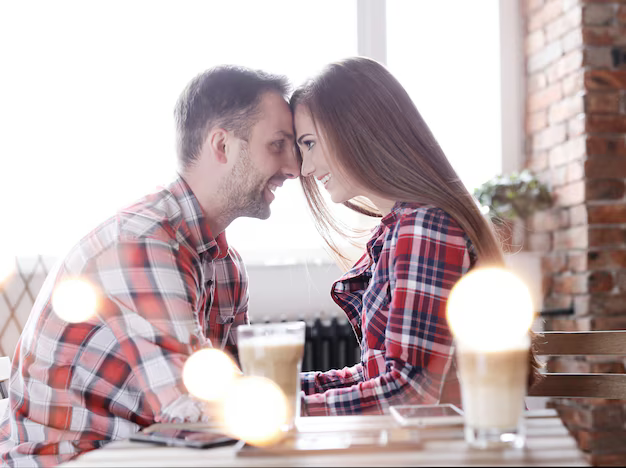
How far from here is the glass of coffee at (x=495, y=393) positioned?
25.2 inches

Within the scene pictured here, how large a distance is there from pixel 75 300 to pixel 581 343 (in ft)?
3.31

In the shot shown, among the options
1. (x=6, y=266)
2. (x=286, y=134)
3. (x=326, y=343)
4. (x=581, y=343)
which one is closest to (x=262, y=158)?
(x=286, y=134)

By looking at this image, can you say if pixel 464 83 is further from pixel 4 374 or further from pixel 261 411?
pixel 261 411

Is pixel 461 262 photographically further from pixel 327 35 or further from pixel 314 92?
pixel 327 35

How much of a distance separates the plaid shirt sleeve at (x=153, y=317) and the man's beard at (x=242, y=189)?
0.31 m

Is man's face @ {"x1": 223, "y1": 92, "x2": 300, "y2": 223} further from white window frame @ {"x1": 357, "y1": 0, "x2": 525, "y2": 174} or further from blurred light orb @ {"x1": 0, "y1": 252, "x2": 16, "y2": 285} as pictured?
white window frame @ {"x1": 357, "y1": 0, "x2": 525, "y2": 174}

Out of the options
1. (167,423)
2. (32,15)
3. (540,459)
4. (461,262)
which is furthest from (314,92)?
(32,15)

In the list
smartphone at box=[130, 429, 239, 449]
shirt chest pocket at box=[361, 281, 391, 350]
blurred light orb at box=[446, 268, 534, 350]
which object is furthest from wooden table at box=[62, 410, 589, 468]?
shirt chest pocket at box=[361, 281, 391, 350]

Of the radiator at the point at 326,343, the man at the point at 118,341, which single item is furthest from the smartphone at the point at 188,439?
the radiator at the point at 326,343

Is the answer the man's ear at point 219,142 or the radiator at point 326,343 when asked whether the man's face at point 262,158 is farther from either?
the radiator at point 326,343

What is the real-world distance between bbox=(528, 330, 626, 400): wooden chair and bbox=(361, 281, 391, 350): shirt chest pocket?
1.18 feet

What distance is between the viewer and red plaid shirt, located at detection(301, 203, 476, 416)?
1045mm

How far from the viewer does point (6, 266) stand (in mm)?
2355

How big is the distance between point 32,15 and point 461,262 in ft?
6.82
